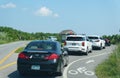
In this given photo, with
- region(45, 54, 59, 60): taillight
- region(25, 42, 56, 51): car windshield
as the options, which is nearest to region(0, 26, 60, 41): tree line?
region(25, 42, 56, 51): car windshield

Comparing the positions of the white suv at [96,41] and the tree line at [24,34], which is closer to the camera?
the white suv at [96,41]

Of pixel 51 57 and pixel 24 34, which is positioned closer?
pixel 51 57

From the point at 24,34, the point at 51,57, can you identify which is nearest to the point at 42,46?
the point at 51,57

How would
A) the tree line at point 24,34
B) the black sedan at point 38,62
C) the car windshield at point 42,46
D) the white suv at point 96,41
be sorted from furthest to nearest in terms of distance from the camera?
the tree line at point 24,34 → the white suv at point 96,41 → the car windshield at point 42,46 → the black sedan at point 38,62

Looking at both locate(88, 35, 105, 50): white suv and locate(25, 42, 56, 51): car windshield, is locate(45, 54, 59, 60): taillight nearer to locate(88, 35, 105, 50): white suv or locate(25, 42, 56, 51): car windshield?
locate(25, 42, 56, 51): car windshield

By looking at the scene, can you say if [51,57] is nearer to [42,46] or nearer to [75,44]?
[42,46]

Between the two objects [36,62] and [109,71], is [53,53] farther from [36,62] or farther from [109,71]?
[109,71]

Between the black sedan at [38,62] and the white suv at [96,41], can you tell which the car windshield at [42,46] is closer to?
the black sedan at [38,62]

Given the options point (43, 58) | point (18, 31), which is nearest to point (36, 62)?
point (43, 58)

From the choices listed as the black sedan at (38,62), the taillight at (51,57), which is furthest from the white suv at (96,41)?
the taillight at (51,57)

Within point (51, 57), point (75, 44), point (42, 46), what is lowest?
point (75, 44)

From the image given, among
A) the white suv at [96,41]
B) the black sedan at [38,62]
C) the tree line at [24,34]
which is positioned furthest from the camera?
the tree line at [24,34]

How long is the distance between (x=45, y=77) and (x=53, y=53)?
3.50 ft

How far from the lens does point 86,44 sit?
31641 millimetres
